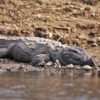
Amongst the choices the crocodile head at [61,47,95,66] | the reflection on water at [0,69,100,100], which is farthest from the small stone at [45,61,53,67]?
the reflection on water at [0,69,100,100]

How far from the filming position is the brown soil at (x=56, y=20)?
12.6 metres

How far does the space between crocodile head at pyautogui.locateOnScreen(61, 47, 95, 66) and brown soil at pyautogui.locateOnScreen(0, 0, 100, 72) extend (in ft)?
4.28

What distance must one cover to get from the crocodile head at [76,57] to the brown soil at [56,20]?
1.30 metres

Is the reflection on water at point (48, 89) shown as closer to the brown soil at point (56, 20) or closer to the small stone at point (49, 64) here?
the small stone at point (49, 64)

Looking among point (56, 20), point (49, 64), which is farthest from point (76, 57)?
point (56, 20)

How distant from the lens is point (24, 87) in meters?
5.73

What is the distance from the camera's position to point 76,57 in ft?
31.8

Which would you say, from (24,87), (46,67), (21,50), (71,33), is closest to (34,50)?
(21,50)

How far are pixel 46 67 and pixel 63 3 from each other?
617cm

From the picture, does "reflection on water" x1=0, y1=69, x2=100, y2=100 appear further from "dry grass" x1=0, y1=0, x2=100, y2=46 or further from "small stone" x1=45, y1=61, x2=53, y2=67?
"dry grass" x1=0, y1=0, x2=100, y2=46

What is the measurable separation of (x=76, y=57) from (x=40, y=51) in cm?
114

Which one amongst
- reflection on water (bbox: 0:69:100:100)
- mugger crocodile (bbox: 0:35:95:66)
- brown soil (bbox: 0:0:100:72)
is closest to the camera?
reflection on water (bbox: 0:69:100:100)

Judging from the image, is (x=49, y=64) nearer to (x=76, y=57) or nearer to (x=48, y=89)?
(x=76, y=57)

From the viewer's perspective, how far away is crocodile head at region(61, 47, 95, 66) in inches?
377
